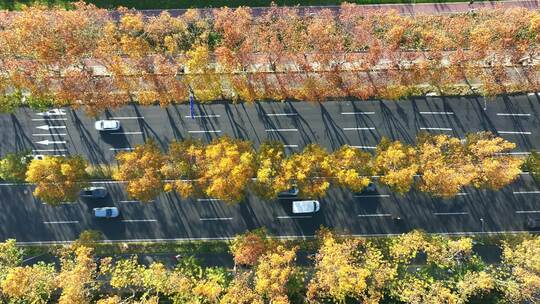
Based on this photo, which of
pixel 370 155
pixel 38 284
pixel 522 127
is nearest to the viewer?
pixel 38 284

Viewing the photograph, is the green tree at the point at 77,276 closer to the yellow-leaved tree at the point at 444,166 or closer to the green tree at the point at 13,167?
the green tree at the point at 13,167

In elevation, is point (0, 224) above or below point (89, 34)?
below

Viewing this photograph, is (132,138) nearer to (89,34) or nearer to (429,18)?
(89,34)

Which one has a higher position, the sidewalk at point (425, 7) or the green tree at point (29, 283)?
the sidewalk at point (425, 7)

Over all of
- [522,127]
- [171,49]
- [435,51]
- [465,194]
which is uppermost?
[171,49]

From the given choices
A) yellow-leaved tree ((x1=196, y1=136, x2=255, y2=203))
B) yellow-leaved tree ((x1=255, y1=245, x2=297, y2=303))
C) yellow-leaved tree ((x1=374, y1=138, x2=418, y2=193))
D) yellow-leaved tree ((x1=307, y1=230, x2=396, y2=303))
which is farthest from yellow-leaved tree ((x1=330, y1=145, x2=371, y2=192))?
yellow-leaved tree ((x1=255, y1=245, x2=297, y2=303))

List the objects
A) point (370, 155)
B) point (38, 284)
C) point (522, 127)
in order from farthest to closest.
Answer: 1. point (522, 127)
2. point (370, 155)
3. point (38, 284)

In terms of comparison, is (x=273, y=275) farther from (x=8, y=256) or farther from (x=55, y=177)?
(x=8, y=256)

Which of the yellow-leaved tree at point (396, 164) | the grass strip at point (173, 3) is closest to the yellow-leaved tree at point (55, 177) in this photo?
the grass strip at point (173, 3)

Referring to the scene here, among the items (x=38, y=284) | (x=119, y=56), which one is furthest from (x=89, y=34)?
(x=38, y=284)
